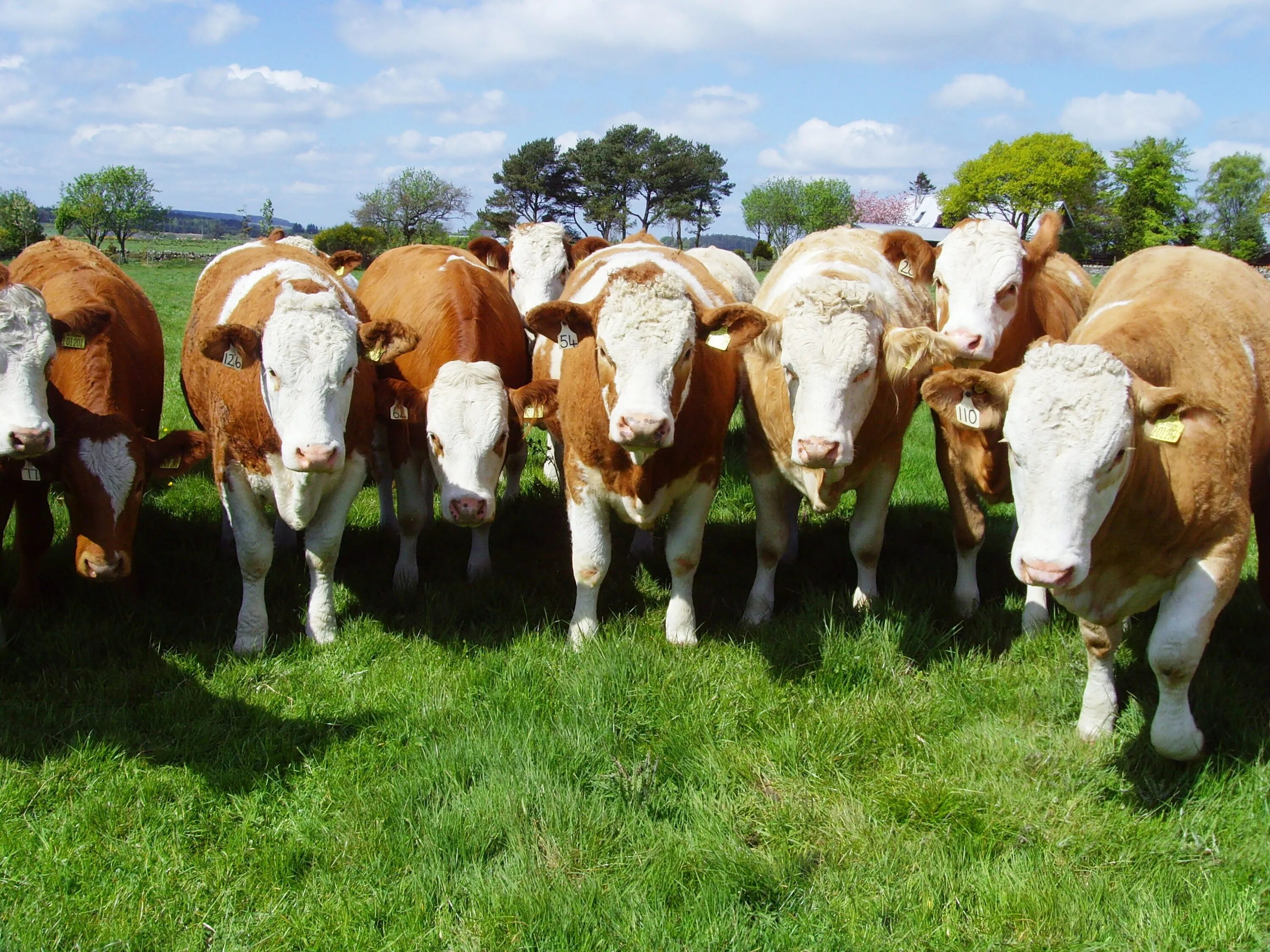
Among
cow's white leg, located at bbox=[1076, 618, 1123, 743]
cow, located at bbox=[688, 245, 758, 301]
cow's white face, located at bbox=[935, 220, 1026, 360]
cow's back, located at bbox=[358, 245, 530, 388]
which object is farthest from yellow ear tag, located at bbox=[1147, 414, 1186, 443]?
cow, located at bbox=[688, 245, 758, 301]

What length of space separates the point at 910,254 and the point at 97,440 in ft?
17.6

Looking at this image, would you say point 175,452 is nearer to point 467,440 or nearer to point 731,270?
point 467,440

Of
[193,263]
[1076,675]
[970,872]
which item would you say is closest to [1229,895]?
[970,872]

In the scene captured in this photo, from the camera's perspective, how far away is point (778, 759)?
3828 mm

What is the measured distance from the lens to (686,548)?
5.19 m

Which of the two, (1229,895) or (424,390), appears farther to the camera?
(424,390)

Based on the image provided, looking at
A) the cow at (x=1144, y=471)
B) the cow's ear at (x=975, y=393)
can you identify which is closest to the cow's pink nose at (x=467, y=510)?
the cow's ear at (x=975, y=393)

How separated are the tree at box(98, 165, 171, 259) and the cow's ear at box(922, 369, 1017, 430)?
9211 centimetres

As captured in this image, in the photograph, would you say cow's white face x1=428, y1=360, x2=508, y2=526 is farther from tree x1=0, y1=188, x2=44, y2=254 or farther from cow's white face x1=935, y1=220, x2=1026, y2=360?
tree x1=0, y1=188, x2=44, y2=254

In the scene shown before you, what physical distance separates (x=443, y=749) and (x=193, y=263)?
5565cm

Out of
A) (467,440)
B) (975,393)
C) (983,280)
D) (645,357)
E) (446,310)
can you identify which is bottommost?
(467,440)

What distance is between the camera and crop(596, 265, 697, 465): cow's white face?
165 inches

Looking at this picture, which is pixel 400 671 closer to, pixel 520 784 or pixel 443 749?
pixel 443 749

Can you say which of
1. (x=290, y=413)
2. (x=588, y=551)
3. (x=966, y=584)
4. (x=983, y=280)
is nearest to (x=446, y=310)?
(x=290, y=413)
